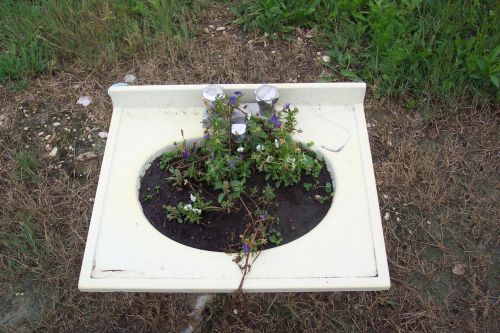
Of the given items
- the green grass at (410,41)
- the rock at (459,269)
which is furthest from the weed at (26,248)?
the rock at (459,269)

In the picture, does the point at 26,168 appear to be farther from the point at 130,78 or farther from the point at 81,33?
the point at 81,33

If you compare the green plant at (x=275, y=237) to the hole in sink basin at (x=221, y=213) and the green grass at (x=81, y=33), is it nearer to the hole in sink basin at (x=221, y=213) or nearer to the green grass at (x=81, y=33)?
the hole in sink basin at (x=221, y=213)

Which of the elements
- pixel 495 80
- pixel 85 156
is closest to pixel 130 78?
pixel 85 156

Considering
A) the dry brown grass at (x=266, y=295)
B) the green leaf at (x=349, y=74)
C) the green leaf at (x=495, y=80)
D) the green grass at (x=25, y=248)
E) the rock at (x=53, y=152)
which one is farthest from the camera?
the green leaf at (x=349, y=74)

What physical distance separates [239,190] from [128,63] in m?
1.67

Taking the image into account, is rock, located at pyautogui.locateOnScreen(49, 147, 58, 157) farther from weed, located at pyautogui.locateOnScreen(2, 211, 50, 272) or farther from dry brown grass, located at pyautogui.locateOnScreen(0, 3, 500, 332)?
weed, located at pyautogui.locateOnScreen(2, 211, 50, 272)

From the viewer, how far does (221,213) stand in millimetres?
1557

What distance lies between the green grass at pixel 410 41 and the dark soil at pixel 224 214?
4.25 feet

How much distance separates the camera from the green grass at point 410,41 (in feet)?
8.52

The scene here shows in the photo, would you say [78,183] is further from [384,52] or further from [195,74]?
[384,52]

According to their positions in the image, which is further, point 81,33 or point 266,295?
point 81,33

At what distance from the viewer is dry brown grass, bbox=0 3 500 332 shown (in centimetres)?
209

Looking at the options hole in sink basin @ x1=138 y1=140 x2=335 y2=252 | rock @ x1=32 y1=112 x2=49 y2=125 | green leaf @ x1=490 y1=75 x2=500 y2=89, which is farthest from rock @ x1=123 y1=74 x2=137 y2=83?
green leaf @ x1=490 y1=75 x2=500 y2=89

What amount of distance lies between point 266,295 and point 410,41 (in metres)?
1.58
